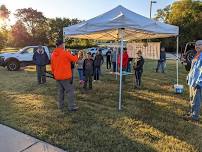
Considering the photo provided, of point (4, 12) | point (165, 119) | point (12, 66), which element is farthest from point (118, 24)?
point (4, 12)

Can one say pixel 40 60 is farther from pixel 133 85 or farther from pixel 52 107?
pixel 52 107

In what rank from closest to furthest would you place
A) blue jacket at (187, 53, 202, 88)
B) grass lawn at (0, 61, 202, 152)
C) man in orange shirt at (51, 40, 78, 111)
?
1. grass lawn at (0, 61, 202, 152)
2. blue jacket at (187, 53, 202, 88)
3. man in orange shirt at (51, 40, 78, 111)

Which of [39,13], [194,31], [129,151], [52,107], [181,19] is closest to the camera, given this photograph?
[129,151]

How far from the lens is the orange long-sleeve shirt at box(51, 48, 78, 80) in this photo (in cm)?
801

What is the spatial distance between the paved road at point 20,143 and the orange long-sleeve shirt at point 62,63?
207 centimetres

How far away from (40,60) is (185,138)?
8.34 m

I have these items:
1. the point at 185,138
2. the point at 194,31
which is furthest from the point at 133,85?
the point at 194,31

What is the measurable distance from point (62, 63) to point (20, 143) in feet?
8.89

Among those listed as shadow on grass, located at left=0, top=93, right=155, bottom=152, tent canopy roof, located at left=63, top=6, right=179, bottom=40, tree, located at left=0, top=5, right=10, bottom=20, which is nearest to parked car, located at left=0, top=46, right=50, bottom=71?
shadow on grass, located at left=0, top=93, right=155, bottom=152

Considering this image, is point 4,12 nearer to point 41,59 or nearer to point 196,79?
point 41,59

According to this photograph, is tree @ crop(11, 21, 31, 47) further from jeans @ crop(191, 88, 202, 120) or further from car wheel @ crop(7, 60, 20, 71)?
jeans @ crop(191, 88, 202, 120)

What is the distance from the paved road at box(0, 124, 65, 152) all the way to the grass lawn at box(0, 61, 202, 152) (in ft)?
0.58

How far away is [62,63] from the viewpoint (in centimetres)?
805

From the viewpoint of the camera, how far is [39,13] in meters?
77.1
